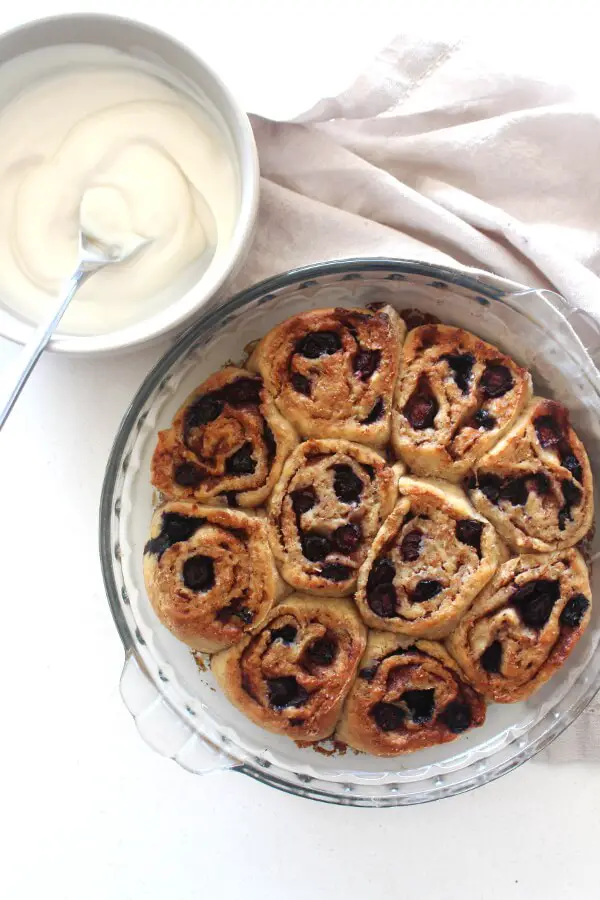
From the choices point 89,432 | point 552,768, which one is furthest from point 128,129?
point 552,768

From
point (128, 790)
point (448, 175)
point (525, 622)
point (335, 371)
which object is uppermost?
point (448, 175)

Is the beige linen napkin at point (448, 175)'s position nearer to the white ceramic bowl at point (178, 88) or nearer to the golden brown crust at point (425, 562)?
the white ceramic bowl at point (178, 88)

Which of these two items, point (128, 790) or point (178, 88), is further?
point (128, 790)

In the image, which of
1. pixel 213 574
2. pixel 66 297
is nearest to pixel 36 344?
pixel 66 297

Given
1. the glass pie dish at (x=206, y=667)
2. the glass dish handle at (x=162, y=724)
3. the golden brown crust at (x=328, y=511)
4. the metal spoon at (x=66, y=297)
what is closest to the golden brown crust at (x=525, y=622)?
the glass pie dish at (x=206, y=667)

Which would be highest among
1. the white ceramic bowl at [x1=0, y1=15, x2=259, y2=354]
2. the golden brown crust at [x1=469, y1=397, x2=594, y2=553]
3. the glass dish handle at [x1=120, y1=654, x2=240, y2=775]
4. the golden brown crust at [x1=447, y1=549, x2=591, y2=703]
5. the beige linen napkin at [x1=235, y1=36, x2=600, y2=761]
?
the beige linen napkin at [x1=235, y1=36, x2=600, y2=761]

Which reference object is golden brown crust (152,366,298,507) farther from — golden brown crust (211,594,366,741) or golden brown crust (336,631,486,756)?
golden brown crust (336,631,486,756)

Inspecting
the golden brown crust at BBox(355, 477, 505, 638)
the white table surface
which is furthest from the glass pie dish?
the golden brown crust at BBox(355, 477, 505, 638)

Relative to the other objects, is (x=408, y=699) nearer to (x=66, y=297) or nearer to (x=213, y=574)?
(x=213, y=574)
